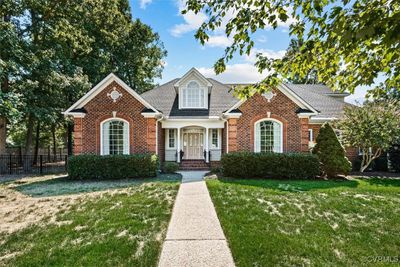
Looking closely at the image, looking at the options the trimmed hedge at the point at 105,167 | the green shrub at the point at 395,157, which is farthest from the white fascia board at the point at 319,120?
the trimmed hedge at the point at 105,167

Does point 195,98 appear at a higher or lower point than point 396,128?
higher

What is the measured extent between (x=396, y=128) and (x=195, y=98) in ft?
40.4

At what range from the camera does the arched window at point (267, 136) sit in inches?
586

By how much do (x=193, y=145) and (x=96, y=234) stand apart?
13563mm

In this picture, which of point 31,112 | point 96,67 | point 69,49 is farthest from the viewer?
point 96,67

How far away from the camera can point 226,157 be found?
42.0 ft

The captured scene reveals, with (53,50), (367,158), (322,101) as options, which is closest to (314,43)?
(367,158)

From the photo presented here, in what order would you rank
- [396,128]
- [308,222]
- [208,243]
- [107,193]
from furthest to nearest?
1. [396,128]
2. [107,193]
3. [308,222]
4. [208,243]

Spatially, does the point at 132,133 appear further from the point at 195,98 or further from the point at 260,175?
the point at 260,175

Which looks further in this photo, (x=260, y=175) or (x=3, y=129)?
(x=3, y=129)

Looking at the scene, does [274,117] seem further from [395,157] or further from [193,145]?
[395,157]

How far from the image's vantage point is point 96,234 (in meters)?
5.34

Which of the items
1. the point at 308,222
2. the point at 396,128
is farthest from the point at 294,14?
the point at 396,128

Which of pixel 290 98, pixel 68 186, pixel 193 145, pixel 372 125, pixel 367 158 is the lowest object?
pixel 68 186
